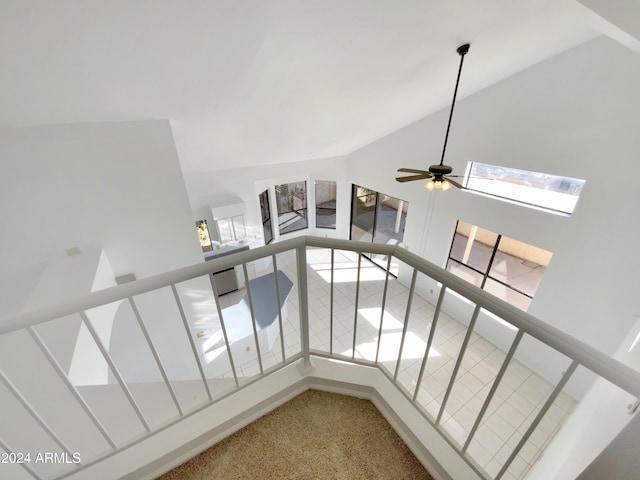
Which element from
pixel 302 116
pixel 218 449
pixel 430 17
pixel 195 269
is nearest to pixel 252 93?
pixel 302 116

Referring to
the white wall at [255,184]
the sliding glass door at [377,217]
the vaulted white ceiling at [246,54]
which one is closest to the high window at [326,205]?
the white wall at [255,184]

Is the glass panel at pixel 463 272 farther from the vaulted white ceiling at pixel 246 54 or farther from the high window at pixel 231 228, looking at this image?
the high window at pixel 231 228

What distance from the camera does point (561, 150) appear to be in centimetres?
345

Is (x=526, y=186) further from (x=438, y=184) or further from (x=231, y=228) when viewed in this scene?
(x=231, y=228)

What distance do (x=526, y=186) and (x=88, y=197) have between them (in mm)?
5632

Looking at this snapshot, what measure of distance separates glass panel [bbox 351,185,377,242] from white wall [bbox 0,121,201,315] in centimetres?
517

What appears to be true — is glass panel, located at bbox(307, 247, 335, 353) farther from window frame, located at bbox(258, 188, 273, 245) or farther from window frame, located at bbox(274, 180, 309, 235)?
window frame, located at bbox(258, 188, 273, 245)

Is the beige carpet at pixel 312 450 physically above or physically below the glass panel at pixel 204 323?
above

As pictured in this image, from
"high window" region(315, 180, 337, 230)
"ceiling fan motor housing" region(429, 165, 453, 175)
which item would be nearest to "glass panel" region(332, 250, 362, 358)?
"high window" region(315, 180, 337, 230)

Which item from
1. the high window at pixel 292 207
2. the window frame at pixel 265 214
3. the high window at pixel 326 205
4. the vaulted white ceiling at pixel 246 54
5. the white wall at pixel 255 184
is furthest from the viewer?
the high window at pixel 326 205

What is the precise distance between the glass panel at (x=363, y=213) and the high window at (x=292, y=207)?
1.65 metres

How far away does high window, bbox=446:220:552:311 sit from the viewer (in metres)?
5.44

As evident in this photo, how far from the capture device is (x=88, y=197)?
8.52 ft

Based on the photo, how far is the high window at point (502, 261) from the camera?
5441mm
